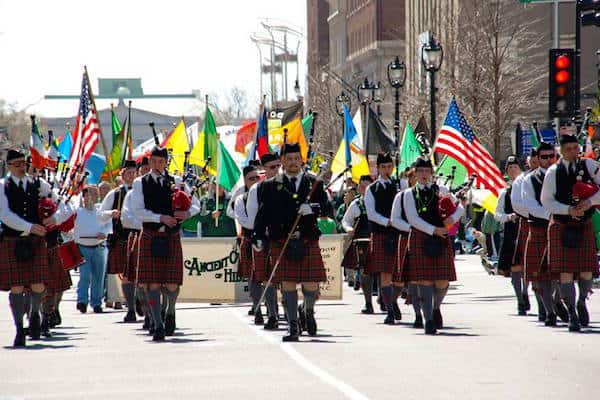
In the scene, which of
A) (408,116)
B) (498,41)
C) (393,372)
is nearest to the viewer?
(393,372)

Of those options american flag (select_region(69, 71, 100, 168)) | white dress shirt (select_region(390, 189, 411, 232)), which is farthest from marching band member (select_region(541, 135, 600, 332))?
american flag (select_region(69, 71, 100, 168))

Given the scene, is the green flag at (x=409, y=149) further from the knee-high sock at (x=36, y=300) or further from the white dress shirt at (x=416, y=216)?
the knee-high sock at (x=36, y=300)

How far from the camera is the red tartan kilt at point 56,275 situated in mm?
16953

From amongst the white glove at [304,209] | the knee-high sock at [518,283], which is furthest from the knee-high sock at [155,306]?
the knee-high sock at [518,283]

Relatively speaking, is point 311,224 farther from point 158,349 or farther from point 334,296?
point 334,296

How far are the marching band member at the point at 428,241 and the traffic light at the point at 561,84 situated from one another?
7.92 m

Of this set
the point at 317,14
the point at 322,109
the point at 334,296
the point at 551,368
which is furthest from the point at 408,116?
the point at 317,14

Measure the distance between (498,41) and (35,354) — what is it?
34.6 metres

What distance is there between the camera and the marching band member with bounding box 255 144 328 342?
50.0ft

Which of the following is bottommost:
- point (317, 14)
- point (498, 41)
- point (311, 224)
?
point (311, 224)

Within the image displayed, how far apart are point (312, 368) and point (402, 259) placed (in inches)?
182

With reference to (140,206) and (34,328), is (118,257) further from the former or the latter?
(140,206)

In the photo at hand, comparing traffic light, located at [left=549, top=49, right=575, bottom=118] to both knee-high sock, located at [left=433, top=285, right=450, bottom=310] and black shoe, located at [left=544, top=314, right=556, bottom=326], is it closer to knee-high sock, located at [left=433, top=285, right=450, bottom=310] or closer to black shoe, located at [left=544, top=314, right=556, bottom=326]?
black shoe, located at [left=544, top=314, right=556, bottom=326]

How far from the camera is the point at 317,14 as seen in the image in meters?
129
